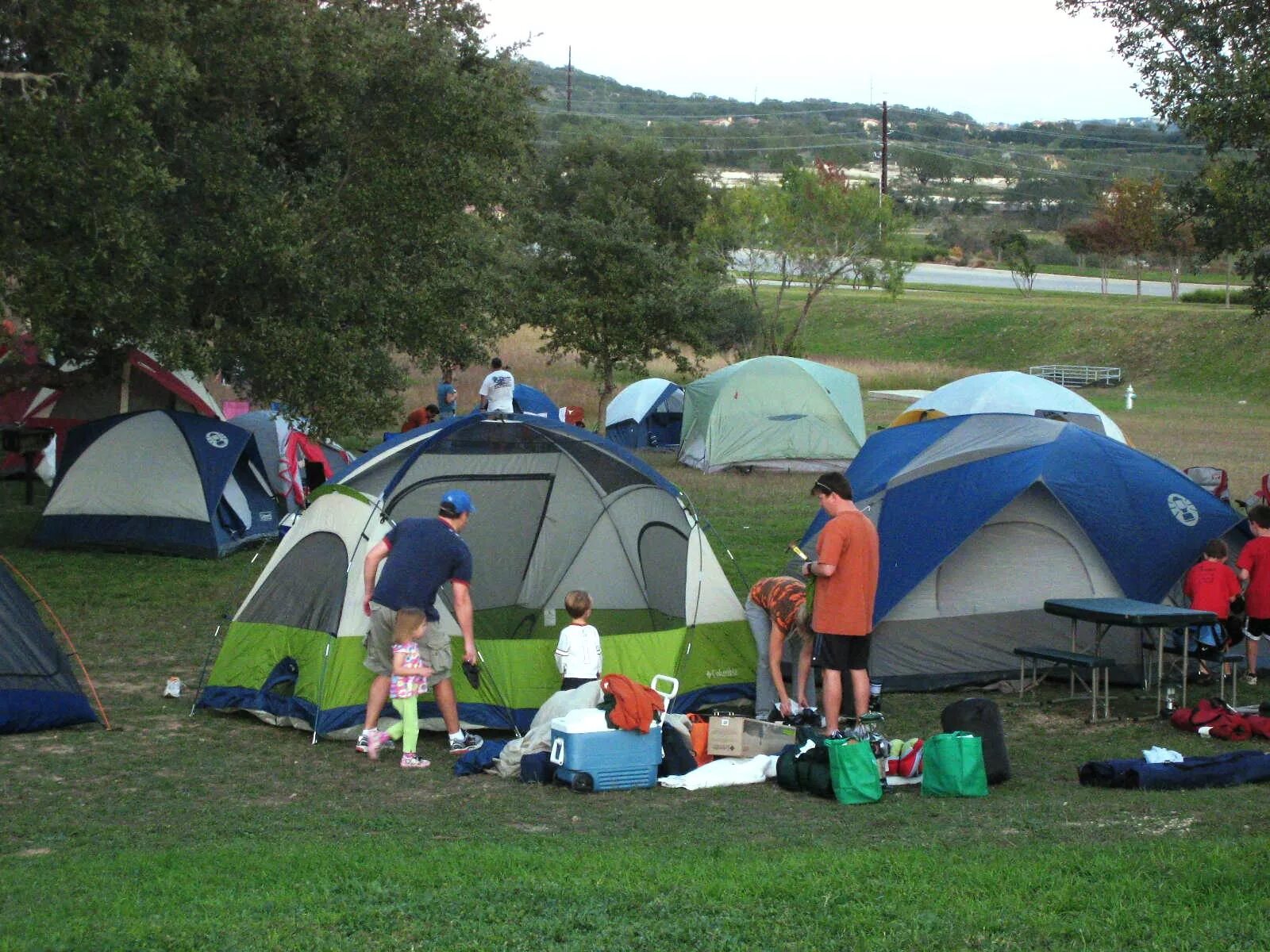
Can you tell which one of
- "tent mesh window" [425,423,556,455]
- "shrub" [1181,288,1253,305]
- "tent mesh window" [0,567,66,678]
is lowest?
"tent mesh window" [0,567,66,678]

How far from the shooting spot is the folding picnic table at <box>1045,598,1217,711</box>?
8281 millimetres

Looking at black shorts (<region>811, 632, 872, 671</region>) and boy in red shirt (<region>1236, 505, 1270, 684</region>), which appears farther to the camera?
boy in red shirt (<region>1236, 505, 1270, 684</region>)

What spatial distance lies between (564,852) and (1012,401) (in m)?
12.1

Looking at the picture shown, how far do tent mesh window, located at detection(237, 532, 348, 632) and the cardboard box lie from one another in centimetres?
236

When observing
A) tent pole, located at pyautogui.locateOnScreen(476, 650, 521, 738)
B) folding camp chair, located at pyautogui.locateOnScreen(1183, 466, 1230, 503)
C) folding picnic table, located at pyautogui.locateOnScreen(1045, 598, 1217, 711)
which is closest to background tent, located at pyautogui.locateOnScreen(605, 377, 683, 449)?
folding camp chair, located at pyautogui.locateOnScreen(1183, 466, 1230, 503)

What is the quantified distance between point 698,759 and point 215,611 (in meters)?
5.62

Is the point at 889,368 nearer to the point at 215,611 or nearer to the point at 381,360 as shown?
the point at 381,360

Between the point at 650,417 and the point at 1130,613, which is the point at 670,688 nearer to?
the point at 1130,613

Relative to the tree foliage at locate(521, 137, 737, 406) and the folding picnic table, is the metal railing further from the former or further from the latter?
the folding picnic table

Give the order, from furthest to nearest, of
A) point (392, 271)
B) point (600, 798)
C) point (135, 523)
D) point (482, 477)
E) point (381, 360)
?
point (381, 360)
point (135, 523)
point (392, 271)
point (482, 477)
point (600, 798)

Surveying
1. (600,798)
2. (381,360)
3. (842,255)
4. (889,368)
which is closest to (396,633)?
(600,798)

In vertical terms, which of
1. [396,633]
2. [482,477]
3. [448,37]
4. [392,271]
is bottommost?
[396,633]

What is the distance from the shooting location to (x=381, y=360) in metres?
17.0

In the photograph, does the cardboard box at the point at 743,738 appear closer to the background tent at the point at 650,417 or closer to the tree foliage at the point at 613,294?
the background tent at the point at 650,417
